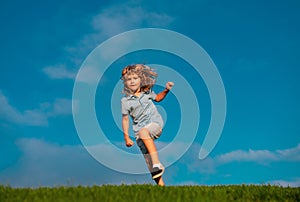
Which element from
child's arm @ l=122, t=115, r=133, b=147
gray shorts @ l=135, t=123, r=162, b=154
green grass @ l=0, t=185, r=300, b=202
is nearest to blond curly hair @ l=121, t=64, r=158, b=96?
child's arm @ l=122, t=115, r=133, b=147

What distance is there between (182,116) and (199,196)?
266 cm

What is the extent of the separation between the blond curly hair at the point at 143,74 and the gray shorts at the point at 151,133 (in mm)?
1047

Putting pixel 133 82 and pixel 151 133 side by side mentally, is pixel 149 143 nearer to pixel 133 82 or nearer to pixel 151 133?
pixel 151 133

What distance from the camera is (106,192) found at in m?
7.63

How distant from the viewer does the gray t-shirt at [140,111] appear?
9617mm

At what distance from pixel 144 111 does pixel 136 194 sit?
103 inches

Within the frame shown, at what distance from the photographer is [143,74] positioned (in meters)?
10.1

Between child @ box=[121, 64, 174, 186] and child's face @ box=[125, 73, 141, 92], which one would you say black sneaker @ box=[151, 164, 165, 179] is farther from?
child's face @ box=[125, 73, 141, 92]

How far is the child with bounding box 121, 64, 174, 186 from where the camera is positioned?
9.33m

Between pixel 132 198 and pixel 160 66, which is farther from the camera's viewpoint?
pixel 160 66

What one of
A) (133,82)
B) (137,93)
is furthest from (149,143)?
(133,82)

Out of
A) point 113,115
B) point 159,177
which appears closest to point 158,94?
point 113,115

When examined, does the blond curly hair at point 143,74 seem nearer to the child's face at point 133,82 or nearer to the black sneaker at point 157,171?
the child's face at point 133,82

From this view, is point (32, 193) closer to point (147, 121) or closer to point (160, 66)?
point (147, 121)
